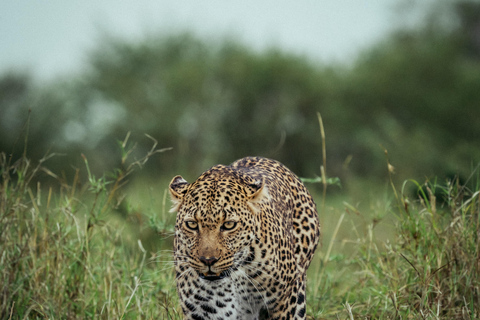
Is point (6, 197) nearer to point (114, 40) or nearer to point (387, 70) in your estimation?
point (387, 70)

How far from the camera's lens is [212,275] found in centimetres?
479

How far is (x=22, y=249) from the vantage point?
6.09 metres

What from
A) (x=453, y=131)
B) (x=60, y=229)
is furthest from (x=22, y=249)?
(x=453, y=131)

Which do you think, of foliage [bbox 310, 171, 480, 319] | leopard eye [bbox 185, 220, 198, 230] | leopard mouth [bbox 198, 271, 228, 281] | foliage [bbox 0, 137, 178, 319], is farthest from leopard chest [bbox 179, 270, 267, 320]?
foliage [bbox 310, 171, 480, 319]

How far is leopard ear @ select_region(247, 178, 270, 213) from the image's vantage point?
16.5 feet

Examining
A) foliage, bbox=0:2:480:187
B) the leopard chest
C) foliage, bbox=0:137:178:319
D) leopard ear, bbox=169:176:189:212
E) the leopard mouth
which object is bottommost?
foliage, bbox=0:2:480:187

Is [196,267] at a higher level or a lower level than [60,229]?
higher

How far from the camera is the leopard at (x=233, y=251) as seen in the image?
4824 millimetres

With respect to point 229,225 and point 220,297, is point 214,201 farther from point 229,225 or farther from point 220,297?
point 220,297

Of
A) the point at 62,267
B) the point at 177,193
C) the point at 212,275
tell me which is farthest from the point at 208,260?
the point at 62,267

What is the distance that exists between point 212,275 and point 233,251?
8.7 inches

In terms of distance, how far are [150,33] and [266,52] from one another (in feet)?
22.5

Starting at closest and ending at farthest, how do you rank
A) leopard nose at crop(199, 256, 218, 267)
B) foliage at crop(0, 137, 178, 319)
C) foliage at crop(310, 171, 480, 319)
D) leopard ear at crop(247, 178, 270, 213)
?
leopard nose at crop(199, 256, 218, 267)
leopard ear at crop(247, 178, 270, 213)
foliage at crop(310, 171, 480, 319)
foliage at crop(0, 137, 178, 319)

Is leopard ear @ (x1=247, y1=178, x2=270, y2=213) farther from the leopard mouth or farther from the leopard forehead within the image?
the leopard mouth
